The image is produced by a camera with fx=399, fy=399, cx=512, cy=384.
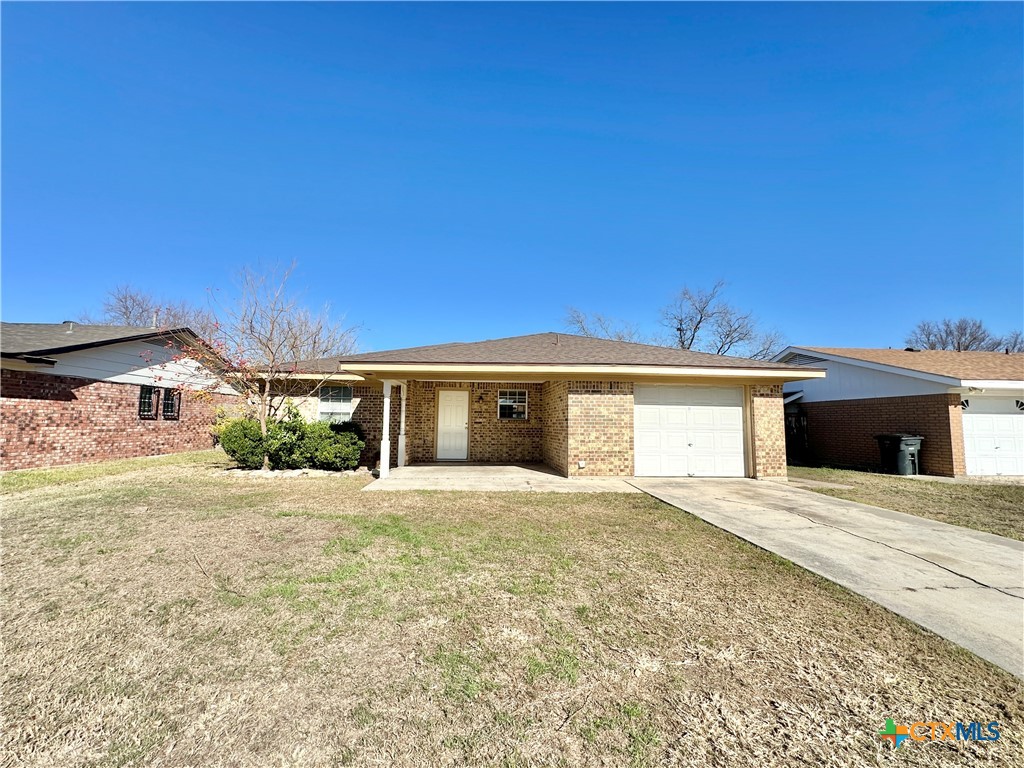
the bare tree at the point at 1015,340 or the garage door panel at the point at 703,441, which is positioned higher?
the bare tree at the point at 1015,340

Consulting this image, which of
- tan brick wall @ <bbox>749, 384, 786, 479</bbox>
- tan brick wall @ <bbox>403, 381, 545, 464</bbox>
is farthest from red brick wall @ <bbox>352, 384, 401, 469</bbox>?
tan brick wall @ <bbox>749, 384, 786, 479</bbox>

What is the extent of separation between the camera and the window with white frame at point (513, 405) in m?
12.5

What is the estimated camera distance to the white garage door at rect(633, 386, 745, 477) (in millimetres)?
9828

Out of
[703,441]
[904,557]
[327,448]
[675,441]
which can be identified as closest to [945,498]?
[703,441]

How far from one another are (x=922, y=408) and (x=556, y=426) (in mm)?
10495

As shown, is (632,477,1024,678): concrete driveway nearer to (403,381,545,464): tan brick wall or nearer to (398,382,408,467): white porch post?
(403,381,545,464): tan brick wall

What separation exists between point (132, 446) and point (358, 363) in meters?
9.09

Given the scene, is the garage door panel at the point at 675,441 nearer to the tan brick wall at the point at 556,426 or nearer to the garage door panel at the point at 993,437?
the tan brick wall at the point at 556,426

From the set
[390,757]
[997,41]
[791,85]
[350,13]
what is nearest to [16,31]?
[350,13]

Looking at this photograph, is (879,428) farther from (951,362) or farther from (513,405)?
(513,405)

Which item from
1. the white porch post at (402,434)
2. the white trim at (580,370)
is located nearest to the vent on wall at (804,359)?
the white trim at (580,370)

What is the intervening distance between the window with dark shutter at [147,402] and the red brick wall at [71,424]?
0.55 feet

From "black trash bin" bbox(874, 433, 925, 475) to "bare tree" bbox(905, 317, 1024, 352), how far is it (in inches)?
1301

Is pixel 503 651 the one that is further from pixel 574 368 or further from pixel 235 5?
pixel 235 5
